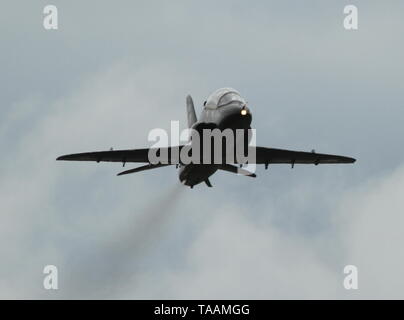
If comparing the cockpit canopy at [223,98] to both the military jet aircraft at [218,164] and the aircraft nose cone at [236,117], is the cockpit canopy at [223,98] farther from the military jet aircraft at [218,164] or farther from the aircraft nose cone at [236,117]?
the aircraft nose cone at [236,117]

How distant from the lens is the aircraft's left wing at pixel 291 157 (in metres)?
69.2

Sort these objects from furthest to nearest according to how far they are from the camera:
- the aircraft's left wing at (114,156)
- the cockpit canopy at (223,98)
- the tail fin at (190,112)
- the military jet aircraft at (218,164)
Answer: the tail fin at (190,112) < the aircraft's left wing at (114,156) < the cockpit canopy at (223,98) < the military jet aircraft at (218,164)

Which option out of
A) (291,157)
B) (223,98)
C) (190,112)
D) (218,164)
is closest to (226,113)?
(223,98)

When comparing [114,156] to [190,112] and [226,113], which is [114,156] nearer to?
[226,113]

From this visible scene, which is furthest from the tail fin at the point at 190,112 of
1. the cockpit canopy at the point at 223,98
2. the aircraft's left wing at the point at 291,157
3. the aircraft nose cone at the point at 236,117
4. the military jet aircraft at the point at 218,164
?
the aircraft nose cone at the point at 236,117

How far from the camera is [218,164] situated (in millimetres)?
65875

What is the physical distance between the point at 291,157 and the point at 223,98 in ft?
35.5

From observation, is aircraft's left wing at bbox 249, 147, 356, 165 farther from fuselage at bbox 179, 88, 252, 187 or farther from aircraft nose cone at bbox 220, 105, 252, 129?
aircraft nose cone at bbox 220, 105, 252, 129

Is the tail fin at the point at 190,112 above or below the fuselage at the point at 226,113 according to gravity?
above

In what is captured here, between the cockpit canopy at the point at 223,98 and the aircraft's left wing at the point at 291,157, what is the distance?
6.71 metres
